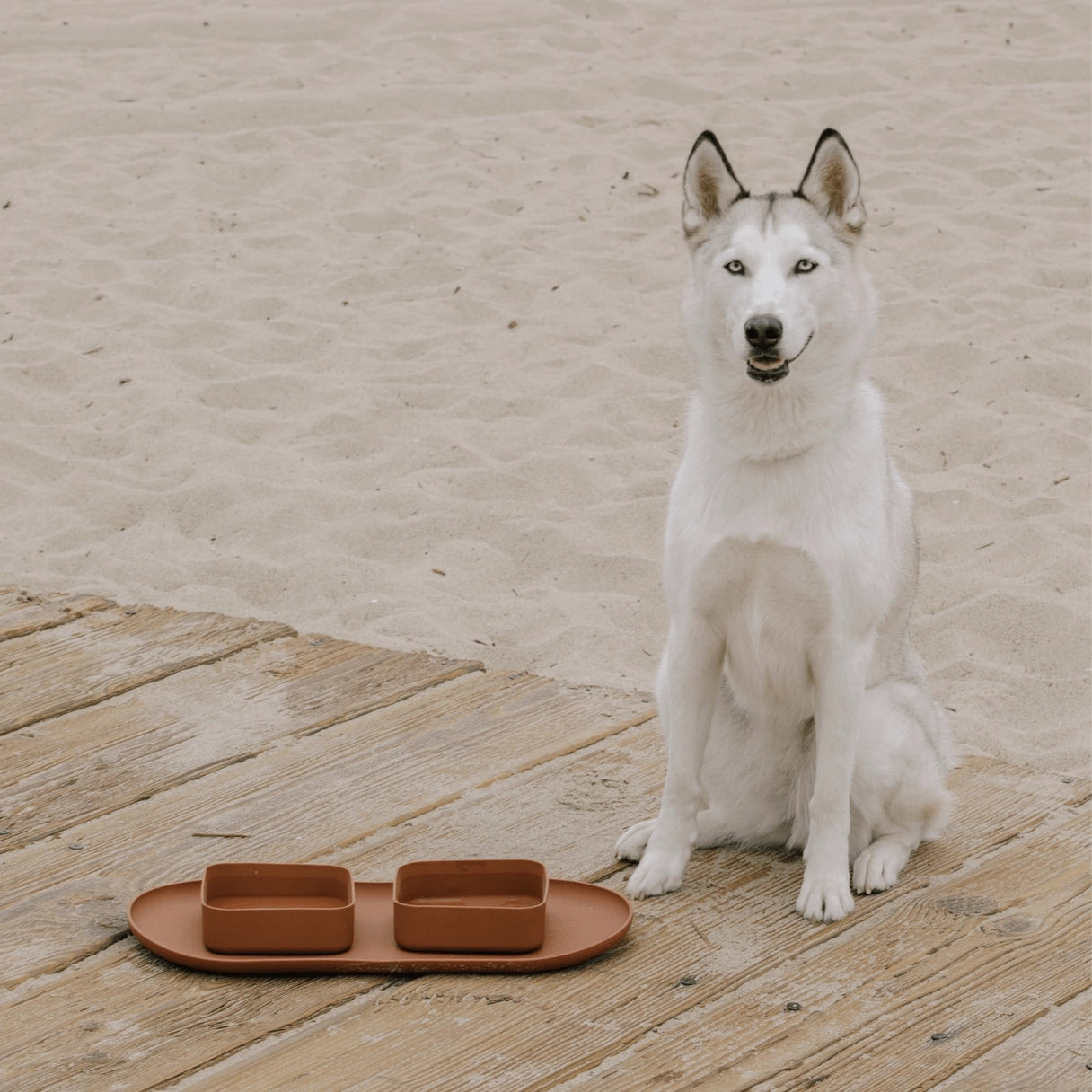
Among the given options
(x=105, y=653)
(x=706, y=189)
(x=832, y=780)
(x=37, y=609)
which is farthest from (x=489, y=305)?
(x=832, y=780)

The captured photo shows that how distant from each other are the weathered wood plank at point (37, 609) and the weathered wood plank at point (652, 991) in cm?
126

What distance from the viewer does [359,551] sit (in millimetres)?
5055

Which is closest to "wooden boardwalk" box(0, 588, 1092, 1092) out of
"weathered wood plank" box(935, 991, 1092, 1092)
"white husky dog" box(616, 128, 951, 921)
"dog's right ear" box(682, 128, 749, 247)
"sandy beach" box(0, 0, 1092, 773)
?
"weathered wood plank" box(935, 991, 1092, 1092)

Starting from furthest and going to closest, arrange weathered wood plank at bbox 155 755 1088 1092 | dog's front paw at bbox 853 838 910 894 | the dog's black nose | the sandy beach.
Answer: the sandy beach < dog's front paw at bbox 853 838 910 894 < the dog's black nose < weathered wood plank at bbox 155 755 1088 1092

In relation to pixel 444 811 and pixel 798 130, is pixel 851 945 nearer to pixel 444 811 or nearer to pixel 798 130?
pixel 444 811

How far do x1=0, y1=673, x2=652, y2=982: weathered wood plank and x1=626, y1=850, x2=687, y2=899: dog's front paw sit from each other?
1.51 ft

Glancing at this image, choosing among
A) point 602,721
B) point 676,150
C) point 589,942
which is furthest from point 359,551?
point 676,150

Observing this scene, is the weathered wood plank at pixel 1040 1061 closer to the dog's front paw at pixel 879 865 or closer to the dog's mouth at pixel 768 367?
the dog's front paw at pixel 879 865

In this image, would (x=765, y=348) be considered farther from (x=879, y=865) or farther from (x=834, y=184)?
(x=879, y=865)

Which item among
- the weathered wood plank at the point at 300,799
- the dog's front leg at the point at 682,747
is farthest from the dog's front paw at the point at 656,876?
the weathered wood plank at the point at 300,799

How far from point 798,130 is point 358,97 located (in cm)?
234

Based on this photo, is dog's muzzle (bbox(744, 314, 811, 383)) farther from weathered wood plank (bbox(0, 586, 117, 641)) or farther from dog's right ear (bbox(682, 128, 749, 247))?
weathered wood plank (bbox(0, 586, 117, 641))

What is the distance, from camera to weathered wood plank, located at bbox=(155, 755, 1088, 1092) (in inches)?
91.9

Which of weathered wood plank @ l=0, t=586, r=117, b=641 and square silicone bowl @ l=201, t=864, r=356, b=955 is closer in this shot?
square silicone bowl @ l=201, t=864, r=356, b=955
